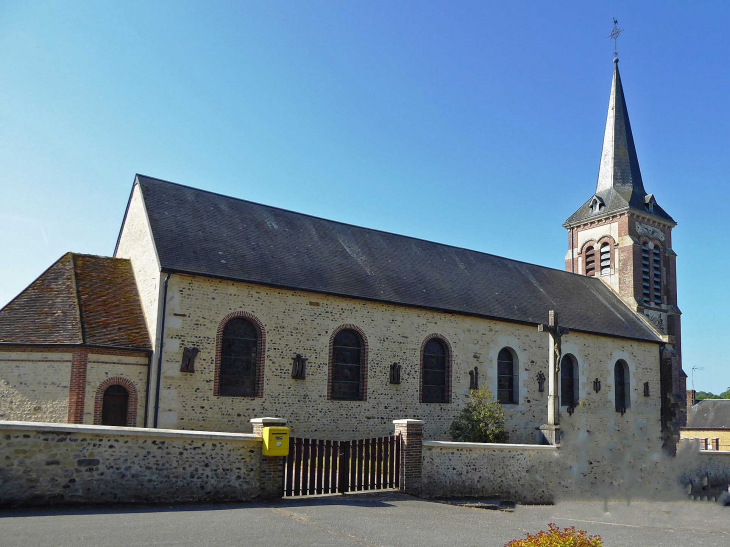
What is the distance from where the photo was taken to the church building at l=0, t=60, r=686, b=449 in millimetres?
14273

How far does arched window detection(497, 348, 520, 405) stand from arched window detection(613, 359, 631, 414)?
5487 mm

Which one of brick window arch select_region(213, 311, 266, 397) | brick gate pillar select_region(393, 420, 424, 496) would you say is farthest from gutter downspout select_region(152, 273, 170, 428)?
brick gate pillar select_region(393, 420, 424, 496)

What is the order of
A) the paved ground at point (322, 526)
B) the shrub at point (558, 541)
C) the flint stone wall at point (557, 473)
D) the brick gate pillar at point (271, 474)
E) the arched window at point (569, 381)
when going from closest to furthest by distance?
the shrub at point (558, 541) → the paved ground at point (322, 526) → the brick gate pillar at point (271, 474) → the flint stone wall at point (557, 473) → the arched window at point (569, 381)

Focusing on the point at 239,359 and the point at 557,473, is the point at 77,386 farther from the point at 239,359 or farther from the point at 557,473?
the point at 557,473

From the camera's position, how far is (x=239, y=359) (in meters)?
15.8

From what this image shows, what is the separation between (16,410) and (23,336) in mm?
1595

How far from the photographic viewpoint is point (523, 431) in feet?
68.6

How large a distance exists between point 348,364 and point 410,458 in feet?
17.5

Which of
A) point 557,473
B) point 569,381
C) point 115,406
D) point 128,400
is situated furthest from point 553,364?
point 115,406

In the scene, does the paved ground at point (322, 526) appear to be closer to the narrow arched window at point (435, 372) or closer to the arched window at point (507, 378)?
the narrow arched window at point (435, 372)

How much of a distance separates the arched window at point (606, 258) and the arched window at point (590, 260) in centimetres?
44

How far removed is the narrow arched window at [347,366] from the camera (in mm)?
17297

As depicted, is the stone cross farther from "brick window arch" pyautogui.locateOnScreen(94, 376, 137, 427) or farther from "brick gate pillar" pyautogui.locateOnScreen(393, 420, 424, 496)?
"brick window arch" pyautogui.locateOnScreen(94, 376, 137, 427)

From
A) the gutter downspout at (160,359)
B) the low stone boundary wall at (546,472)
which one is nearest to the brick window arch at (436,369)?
the low stone boundary wall at (546,472)
